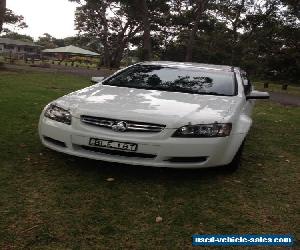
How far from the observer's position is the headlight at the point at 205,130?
4316 mm

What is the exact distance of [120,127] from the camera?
4316 millimetres

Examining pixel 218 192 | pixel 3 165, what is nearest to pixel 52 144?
pixel 3 165

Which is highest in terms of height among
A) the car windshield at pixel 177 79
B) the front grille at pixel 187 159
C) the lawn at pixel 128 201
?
the car windshield at pixel 177 79

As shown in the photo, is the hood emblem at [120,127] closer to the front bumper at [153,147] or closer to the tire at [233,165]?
the front bumper at [153,147]

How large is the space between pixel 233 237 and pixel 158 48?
42674 millimetres

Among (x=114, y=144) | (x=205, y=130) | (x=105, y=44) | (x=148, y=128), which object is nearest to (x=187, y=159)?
(x=205, y=130)

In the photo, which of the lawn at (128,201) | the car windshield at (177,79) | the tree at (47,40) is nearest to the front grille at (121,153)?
the lawn at (128,201)

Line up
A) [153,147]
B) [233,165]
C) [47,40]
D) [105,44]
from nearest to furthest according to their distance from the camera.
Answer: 1. [153,147]
2. [233,165]
3. [105,44]
4. [47,40]

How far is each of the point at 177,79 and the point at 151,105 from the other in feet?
4.42

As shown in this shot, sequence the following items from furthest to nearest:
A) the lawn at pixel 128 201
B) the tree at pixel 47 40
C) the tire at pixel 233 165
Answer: the tree at pixel 47 40 → the tire at pixel 233 165 → the lawn at pixel 128 201

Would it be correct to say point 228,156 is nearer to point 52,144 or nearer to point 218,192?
point 218,192

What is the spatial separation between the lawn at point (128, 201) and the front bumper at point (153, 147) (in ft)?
0.98

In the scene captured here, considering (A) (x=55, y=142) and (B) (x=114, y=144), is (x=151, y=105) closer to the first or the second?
(B) (x=114, y=144)

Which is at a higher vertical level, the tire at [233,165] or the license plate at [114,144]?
the license plate at [114,144]
